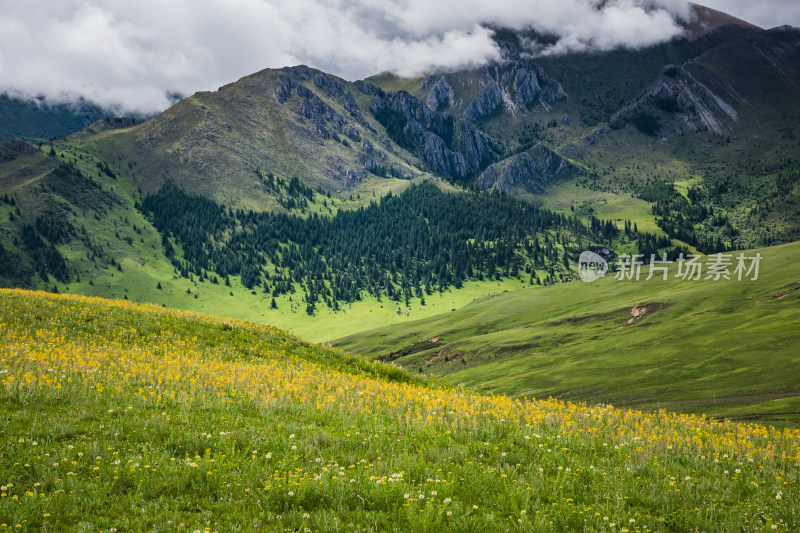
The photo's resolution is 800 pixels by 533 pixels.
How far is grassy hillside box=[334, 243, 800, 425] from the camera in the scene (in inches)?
2206

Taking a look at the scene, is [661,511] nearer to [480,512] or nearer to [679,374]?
[480,512]

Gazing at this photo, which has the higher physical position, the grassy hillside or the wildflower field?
the wildflower field

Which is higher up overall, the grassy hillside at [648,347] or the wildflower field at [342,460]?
the wildflower field at [342,460]

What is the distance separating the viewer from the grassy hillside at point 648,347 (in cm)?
5603

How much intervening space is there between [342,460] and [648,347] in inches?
3348

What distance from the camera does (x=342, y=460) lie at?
10.8 m

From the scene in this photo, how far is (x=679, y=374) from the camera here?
6644 cm

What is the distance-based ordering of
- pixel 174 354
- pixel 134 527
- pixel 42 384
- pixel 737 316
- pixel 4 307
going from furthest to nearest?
1. pixel 737 316
2. pixel 4 307
3. pixel 174 354
4. pixel 42 384
5. pixel 134 527

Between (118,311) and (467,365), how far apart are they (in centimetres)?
8361

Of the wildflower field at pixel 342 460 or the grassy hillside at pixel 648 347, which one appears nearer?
the wildflower field at pixel 342 460

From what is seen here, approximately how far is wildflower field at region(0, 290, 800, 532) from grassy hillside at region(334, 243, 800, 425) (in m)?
33.4

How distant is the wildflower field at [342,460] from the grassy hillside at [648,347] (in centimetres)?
3341

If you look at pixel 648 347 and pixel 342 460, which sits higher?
pixel 342 460

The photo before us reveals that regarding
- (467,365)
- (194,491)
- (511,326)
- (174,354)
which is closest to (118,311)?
(174,354)
